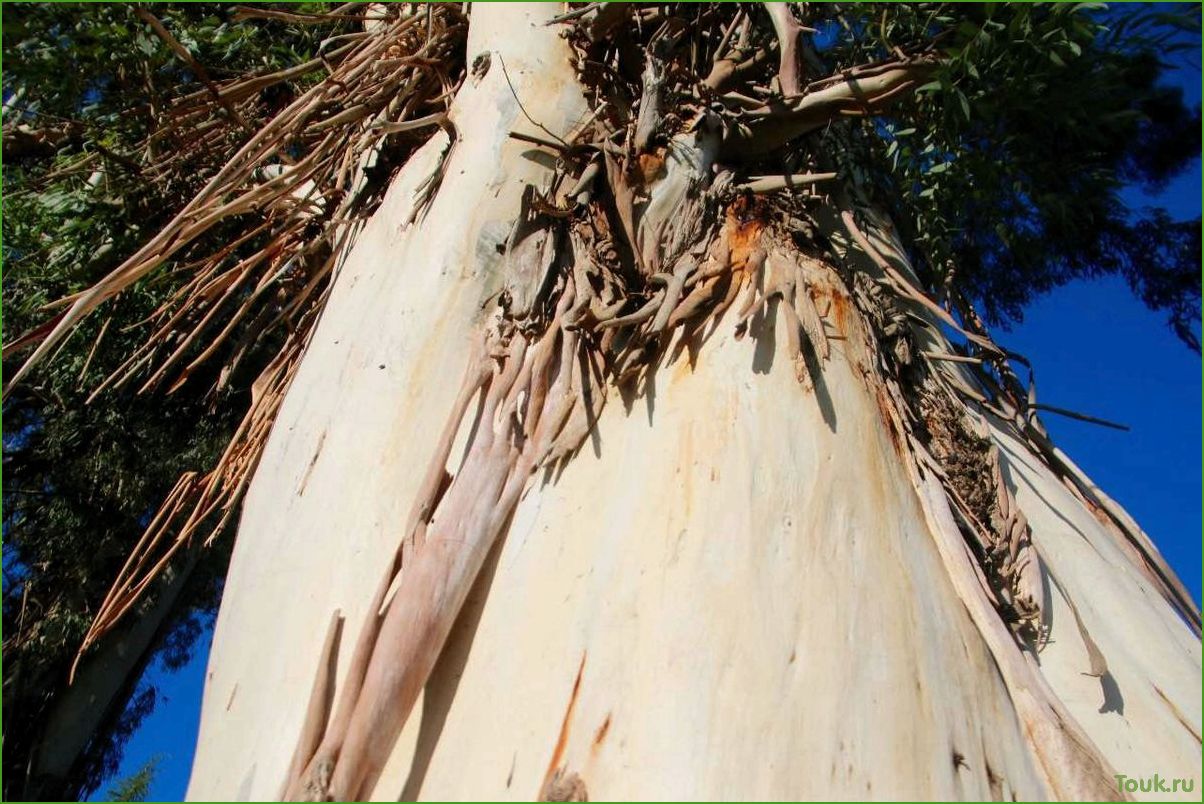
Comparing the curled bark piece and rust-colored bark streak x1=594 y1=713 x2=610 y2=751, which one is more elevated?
the curled bark piece

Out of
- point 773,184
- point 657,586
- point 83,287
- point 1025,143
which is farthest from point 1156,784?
point 83,287

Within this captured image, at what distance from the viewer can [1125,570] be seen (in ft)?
6.02

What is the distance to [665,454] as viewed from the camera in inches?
53.6

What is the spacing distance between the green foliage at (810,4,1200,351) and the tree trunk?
63cm

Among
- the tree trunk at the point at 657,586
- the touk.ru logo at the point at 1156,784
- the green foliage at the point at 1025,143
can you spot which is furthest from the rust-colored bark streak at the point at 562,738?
the green foliage at the point at 1025,143

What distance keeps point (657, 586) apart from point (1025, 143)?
1747 mm

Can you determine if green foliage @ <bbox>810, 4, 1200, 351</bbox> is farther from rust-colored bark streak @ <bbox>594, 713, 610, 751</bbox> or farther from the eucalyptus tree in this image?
rust-colored bark streak @ <bbox>594, 713, 610, 751</bbox>

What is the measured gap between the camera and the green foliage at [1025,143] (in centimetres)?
181

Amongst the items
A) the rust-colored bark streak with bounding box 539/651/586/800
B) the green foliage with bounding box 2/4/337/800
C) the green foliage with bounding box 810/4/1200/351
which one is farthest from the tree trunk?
the green foliage with bounding box 2/4/337/800

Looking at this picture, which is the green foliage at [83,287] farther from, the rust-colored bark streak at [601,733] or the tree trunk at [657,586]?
the rust-colored bark streak at [601,733]

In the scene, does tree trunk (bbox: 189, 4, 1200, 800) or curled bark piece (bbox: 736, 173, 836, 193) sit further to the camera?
curled bark piece (bbox: 736, 173, 836, 193)

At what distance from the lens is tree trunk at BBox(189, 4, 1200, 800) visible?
111 centimetres

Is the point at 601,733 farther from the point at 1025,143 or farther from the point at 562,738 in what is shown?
the point at 1025,143

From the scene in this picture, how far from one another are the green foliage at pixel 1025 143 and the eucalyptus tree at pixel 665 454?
16 millimetres
